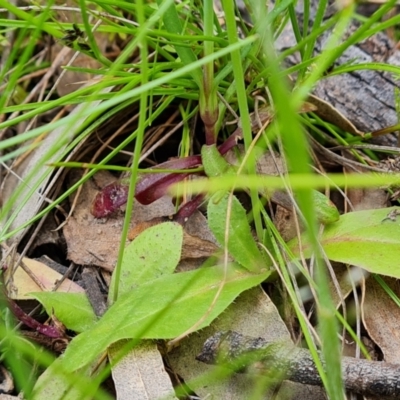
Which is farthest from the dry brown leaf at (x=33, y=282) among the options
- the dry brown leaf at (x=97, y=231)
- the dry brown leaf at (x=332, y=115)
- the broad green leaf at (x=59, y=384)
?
the dry brown leaf at (x=332, y=115)

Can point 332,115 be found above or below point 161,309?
above

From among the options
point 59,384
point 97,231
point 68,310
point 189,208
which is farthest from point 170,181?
point 59,384

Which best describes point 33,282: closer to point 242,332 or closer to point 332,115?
point 242,332

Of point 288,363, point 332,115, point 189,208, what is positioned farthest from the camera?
point 332,115

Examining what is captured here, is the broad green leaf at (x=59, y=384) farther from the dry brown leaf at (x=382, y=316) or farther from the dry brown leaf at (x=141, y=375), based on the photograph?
the dry brown leaf at (x=382, y=316)

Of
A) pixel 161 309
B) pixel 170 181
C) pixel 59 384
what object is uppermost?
pixel 170 181

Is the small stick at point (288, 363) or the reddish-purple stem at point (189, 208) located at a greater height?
the reddish-purple stem at point (189, 208)

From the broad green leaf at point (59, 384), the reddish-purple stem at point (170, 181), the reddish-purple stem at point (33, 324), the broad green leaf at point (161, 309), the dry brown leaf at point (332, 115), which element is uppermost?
the dry brown leaf at point (332, 115)

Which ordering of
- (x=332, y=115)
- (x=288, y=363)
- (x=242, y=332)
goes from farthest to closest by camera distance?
(x=332, y=115)
(x=242, y=332)
(x=288, y=363)
